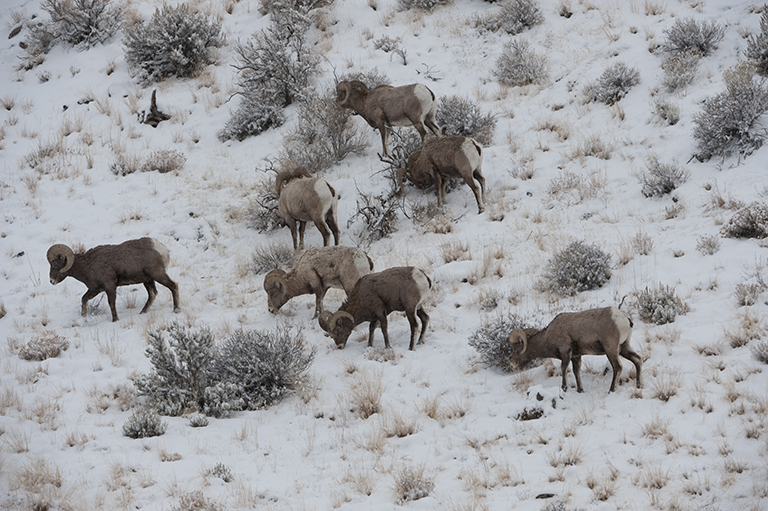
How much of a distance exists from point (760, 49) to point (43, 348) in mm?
13399

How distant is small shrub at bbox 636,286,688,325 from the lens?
8.30m

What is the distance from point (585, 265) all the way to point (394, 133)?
5683 millimetres

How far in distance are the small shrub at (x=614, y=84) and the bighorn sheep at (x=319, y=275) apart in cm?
701

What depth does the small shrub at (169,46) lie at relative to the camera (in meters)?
17.8

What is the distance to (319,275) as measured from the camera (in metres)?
10.2

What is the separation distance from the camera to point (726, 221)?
10016mm

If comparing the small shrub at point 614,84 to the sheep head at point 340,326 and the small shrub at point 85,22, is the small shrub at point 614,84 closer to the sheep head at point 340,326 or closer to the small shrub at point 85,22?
the sheep head at point 340,326

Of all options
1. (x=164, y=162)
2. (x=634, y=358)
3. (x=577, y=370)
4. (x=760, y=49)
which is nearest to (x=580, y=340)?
(x=577, y=370)

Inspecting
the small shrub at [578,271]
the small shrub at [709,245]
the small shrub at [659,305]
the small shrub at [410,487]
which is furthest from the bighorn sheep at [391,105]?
the small shrub at [410,487]

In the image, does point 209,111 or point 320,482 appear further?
point 209,111

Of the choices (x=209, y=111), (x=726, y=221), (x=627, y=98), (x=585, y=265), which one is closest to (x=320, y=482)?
(x=585, y=265)

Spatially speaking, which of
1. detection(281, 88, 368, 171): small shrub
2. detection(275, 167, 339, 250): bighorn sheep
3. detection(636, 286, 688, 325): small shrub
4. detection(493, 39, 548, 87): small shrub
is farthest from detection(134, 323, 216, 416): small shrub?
detection(493, 39, 548, 87): small shrub

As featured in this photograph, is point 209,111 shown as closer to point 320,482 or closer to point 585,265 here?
point 585,265

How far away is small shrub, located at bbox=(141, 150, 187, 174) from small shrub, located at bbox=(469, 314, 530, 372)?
9171 mm
